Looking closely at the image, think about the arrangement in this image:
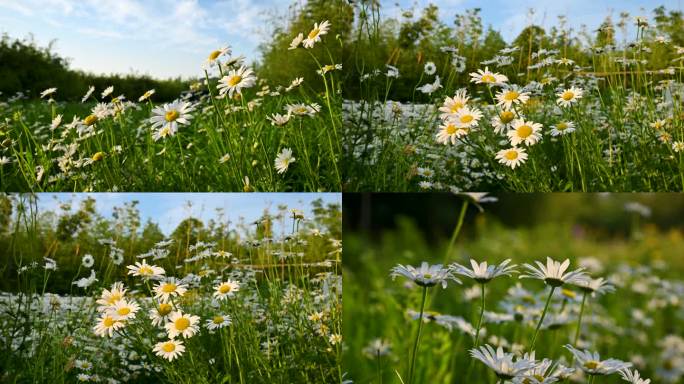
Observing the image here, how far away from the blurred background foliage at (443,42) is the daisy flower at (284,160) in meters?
0.40

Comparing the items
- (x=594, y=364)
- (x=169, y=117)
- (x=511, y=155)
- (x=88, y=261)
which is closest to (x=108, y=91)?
(x=169, y=117)

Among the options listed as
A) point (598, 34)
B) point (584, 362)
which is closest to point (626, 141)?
point (598, 34)

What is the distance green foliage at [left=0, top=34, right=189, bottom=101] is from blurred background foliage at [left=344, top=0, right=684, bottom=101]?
2.72ft

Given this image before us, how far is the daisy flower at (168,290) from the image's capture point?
8.95 feet

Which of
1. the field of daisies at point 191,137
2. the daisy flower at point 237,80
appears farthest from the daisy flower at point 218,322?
the daisy flower at point 237,80

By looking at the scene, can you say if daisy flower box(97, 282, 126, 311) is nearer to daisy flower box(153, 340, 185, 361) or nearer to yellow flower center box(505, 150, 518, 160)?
daisy flower box(153, 340, 185, 361)

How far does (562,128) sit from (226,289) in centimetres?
157

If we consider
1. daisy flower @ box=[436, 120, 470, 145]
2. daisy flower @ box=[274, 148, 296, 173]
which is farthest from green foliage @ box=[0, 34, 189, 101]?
daisy flower @ box=[436, 120, 470, 145]

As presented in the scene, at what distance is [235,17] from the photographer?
2885mm

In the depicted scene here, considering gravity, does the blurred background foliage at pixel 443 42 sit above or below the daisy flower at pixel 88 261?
above

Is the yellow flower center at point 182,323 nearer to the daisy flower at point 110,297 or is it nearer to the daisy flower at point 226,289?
the daisy flower at point 226,289

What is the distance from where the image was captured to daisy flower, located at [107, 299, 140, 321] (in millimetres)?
2680

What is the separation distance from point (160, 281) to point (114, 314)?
23 centimetres

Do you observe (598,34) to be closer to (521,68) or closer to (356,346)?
(521,68)
